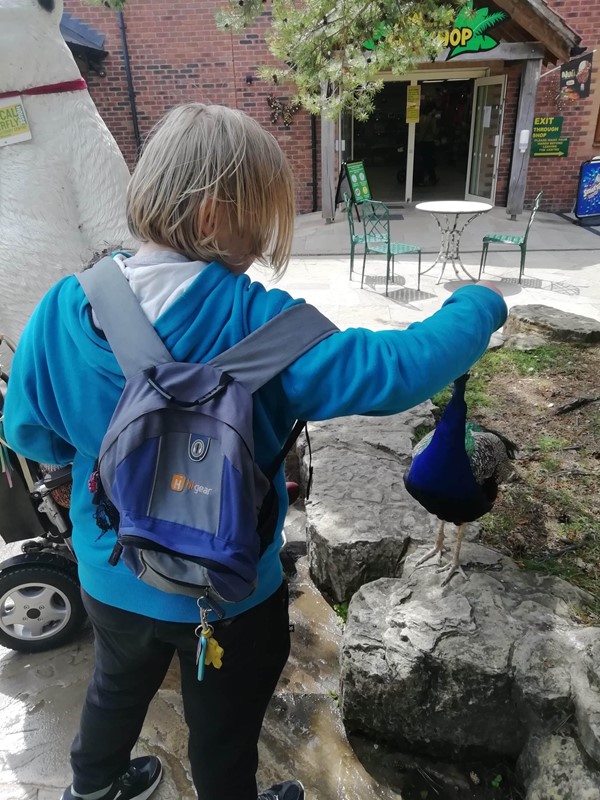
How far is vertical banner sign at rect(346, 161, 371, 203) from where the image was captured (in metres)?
7.92

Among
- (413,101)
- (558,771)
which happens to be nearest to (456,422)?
(558,771)

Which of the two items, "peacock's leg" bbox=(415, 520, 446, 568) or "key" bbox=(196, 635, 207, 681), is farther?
"peacock's leg" bbox=(415, 520, 446, 568)

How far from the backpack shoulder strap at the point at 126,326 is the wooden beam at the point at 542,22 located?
9203 mm

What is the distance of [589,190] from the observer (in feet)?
31.8

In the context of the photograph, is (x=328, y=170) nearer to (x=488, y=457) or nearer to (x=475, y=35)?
(x=475, y=35)

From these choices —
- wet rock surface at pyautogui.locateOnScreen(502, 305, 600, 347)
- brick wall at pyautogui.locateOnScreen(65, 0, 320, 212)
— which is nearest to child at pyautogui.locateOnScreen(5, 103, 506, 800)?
wet rock surface at pyautogui.locateOnScreen(502, 305, 600, 347)

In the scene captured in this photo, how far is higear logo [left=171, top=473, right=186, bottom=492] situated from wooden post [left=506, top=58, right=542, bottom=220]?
10228mm

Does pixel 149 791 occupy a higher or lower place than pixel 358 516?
lower

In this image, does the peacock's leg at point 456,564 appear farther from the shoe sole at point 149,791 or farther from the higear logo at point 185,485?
the higear logo at point 185,485

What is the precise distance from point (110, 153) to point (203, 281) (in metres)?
1.48

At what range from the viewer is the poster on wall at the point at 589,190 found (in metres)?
9.70

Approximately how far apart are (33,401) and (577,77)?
10.6 metres

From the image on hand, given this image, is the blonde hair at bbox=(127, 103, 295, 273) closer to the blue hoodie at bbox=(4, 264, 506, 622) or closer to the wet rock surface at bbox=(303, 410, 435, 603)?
the blue hoodie at bbox=(4, 264, 506, 622)

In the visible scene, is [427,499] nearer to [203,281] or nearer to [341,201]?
[203,281]
